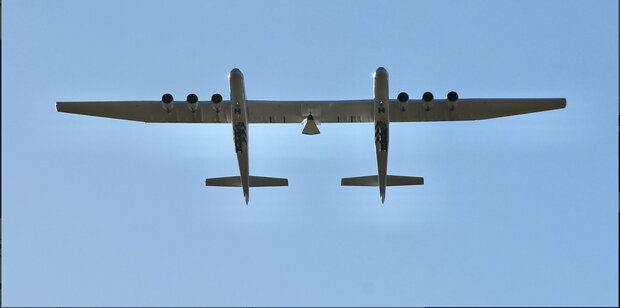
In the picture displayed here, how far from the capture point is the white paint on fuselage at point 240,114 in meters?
32.6

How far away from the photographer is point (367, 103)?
35656 millimetres

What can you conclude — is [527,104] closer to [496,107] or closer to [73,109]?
[496,107]

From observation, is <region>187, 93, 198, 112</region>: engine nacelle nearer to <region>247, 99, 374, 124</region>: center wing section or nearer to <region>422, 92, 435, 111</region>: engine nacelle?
<region>247, 99, 374, 124</region>: center wing section

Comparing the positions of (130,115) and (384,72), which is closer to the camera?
(384,72)

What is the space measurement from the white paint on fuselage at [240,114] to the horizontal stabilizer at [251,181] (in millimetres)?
799

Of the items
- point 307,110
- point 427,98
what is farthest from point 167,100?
point 427,98

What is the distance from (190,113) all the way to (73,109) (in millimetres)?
4419

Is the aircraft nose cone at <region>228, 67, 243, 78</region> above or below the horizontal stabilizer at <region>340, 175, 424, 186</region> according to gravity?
above

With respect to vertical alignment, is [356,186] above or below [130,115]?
below

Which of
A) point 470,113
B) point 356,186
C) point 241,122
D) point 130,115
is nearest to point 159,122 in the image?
point 130,115

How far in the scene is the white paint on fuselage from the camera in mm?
32594

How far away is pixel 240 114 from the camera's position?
3341cm

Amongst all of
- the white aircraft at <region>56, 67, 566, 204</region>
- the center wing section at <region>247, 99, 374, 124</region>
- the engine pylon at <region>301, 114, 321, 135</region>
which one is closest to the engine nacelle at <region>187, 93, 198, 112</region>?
the white aircraft at <region>56, 67, 566, 204</region>

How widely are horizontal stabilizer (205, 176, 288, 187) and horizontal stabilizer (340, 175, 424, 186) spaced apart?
2.47 metres
